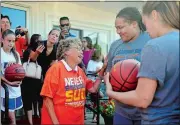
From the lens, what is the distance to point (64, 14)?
466 cm

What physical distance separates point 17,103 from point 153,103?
6.91 feet

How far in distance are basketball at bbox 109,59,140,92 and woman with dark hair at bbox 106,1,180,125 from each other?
0.67 feet

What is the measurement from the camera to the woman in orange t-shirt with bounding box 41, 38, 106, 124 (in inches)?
83.5

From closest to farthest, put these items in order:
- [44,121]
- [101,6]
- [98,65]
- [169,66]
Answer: [169,66], [44,121], [98,65], [101,6]

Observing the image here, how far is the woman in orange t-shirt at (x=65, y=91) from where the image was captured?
2.12 meters

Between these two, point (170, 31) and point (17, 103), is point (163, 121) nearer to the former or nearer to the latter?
point (170, 31)

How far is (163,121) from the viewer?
4.45 feet

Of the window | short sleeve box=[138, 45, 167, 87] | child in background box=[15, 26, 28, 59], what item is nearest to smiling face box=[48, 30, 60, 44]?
child in background box=[15, 26, 28, 59]

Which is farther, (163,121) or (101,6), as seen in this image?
(101,6)

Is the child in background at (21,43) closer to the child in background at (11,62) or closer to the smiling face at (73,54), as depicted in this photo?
the child in background at (11,62)

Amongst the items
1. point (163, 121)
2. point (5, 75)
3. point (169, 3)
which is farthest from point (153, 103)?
point (5, 75)

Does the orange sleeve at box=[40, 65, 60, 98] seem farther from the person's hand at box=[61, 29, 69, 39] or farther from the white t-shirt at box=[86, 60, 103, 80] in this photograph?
the white t-shirt at box=[86, 60, 103, 80]

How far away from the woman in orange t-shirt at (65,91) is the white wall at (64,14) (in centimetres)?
193

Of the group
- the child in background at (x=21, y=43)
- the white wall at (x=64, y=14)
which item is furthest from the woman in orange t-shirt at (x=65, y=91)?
the white wall at (x=64, y=14)
